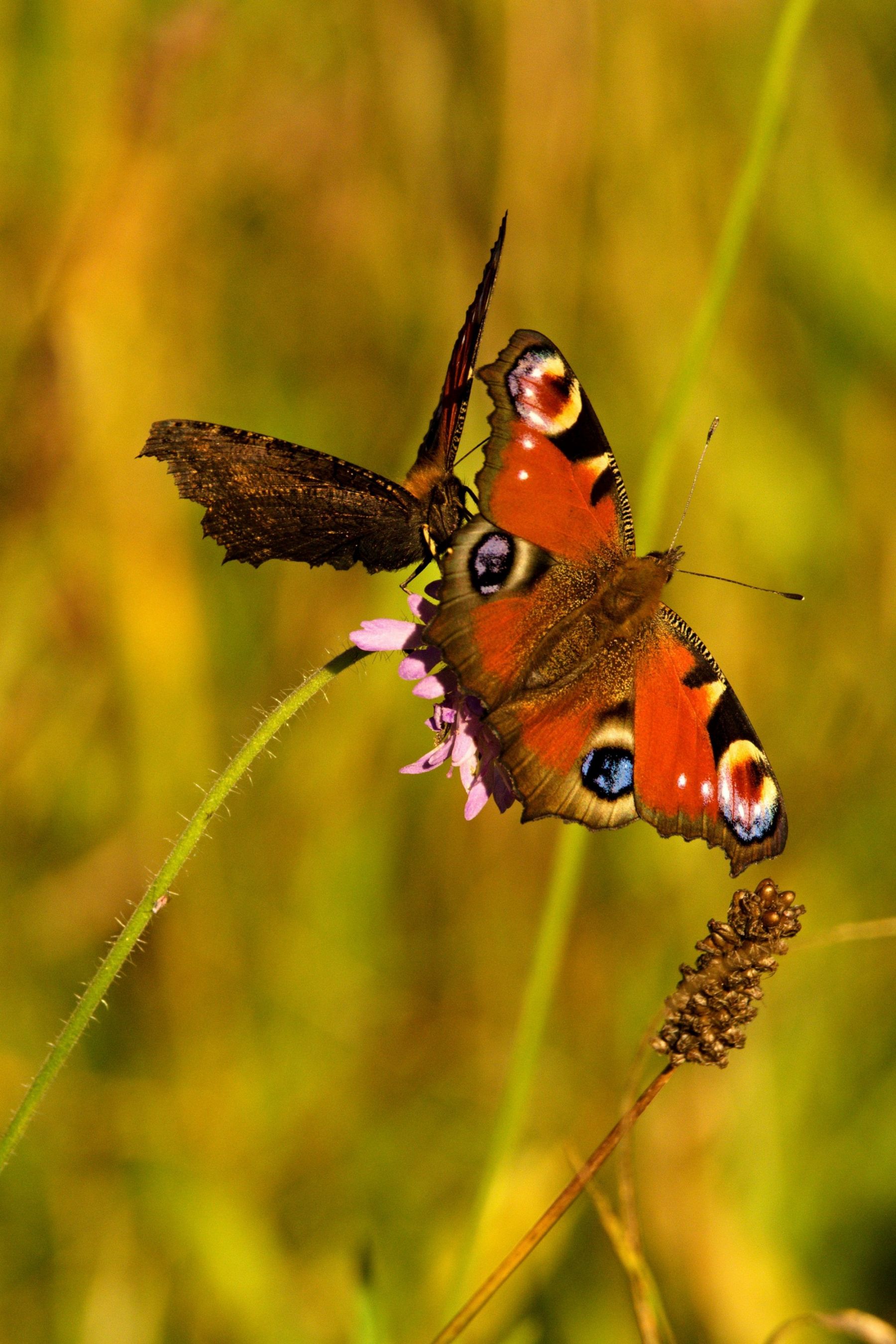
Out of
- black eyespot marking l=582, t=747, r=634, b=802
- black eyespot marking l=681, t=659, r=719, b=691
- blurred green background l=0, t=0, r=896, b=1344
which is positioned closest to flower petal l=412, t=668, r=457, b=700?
black eyespot marking l=582, t=747, r=634, b=802

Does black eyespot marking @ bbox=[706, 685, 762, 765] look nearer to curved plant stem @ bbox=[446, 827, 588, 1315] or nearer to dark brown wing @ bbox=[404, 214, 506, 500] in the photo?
curved plant stem @ bbox=[446, 827, 588, 1315]

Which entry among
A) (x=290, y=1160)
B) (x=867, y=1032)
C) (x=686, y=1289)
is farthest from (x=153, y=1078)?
(x=867, y=1032)

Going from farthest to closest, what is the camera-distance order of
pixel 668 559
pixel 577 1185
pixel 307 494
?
pixel 668 559 < pixel 307 494 < pixel 577 1185

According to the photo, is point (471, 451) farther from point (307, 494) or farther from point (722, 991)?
point (722, 991)

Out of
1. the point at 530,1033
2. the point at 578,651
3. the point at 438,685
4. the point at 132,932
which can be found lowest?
the point at 530,1033

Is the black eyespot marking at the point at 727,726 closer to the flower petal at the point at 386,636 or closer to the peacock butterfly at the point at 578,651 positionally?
the peacock butterfly at the point at 578,651

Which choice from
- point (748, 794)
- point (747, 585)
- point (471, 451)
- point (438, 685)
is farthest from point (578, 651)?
point (747, 585)

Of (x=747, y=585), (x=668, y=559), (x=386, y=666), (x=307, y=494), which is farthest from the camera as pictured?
(x=386, y=666)

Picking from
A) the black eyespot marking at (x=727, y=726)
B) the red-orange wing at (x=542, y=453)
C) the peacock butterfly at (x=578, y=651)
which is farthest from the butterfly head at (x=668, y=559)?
the black eyespot marking at (x=727, y=726)

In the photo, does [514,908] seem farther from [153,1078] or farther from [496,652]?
[496,652]
